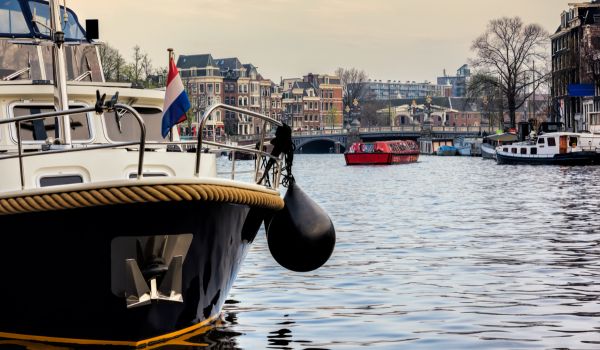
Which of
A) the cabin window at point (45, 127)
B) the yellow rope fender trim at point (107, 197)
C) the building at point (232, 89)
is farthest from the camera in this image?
the building at point (232, 89)

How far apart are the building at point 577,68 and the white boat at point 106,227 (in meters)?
80.7

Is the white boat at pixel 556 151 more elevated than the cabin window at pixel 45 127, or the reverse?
the cabin window at pixel 45 127

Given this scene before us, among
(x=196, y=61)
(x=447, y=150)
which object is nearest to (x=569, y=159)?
(x=447, y=150)

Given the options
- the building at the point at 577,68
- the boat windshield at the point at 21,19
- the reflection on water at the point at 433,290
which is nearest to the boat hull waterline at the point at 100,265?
the reflection on water at the point at 433,290

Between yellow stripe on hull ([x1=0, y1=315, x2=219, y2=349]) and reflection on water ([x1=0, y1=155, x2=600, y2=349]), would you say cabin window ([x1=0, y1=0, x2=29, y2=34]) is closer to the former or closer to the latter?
reflection on water ([x1=0, y1=155, x2=600, y2=349])

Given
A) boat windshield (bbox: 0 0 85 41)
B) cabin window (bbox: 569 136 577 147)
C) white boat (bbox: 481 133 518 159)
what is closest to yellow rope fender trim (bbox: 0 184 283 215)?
boat windshield (bbox: 0 0 85 41)

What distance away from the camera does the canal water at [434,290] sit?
12.4 meters

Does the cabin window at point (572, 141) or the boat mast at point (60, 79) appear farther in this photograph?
the cabin window at point (572, 141)

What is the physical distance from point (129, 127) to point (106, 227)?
3.06 m

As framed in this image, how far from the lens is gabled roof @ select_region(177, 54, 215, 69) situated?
619 ft

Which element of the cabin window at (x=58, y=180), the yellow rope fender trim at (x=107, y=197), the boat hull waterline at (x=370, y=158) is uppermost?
the cabin window at (x=58, y=180)

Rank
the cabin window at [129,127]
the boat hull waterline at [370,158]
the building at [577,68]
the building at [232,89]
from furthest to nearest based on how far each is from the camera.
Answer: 1. the building at [232,89]
2. the boat hull waterline at [370,158]
3. the building at [577,68]
4. the cabin window at [129,127]

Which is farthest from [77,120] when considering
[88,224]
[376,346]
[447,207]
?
[447,207]

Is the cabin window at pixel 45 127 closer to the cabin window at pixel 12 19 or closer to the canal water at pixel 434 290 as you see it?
the cabin window at pixel 12 19
